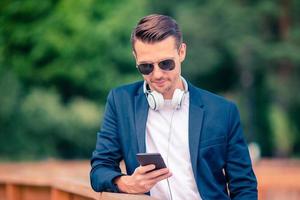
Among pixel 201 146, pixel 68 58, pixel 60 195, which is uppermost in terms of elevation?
pixel 68 58

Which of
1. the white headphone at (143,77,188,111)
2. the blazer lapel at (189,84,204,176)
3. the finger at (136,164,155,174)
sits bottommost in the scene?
the finger at (136,164,155,174)

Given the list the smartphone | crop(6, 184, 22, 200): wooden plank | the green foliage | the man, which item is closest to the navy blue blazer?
the man

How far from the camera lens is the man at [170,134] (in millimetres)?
3473

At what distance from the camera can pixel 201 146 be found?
3.45 metres

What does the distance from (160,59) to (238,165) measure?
0.56 meters

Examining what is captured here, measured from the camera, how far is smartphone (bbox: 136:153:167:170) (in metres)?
3.20

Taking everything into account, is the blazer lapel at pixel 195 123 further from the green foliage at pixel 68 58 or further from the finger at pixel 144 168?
the green foliage at pixel 68 58

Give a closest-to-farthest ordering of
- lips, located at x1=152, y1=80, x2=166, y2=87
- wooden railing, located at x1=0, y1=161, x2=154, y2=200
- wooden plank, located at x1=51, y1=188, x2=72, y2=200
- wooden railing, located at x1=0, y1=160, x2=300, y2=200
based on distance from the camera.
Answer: lips, located at x1=152, y1=80, x2=166, y2=87
wooden railing, located at x1=0, y1=161, x2=154, y2=200
wooden railing, located at x1=0, y1=160, x2=300, y2=200
wooden plank, located at x1=51, y1=188, x2=72, y2=200

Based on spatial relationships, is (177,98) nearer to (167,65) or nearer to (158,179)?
(167,65)

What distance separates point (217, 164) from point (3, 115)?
74.7 feet

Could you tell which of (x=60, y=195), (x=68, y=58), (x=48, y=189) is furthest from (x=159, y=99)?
(x=68, y=58)

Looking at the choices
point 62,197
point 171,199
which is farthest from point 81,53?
point 171,199

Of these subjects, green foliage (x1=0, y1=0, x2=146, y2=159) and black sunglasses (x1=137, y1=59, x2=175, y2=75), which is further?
green foliage (x1=0, y1=0, x2=146, y2=159)

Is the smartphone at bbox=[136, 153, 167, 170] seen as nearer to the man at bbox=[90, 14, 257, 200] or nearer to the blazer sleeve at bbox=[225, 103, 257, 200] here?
the man at bbox=[90, 14, 257, 200]
